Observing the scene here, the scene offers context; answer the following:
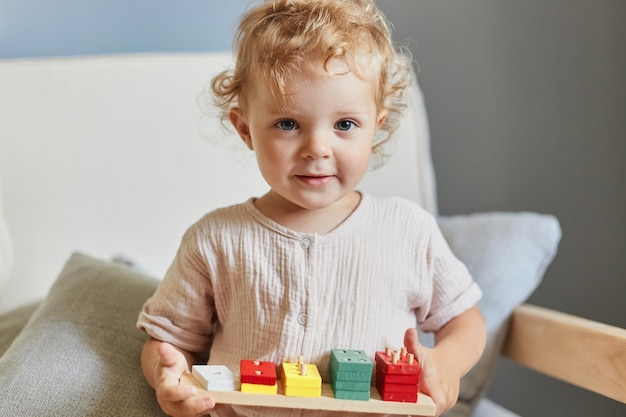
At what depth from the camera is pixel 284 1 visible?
0.76 meters

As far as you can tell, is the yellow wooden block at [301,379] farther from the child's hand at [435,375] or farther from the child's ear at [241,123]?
the child's ear at [241,123]

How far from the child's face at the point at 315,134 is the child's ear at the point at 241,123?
0.11 ft

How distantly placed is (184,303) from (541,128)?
2.69ft

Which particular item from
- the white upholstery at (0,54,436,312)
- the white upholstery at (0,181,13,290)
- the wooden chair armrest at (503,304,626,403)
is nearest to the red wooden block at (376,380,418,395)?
Answer: the wooden chair armrest at (503,304,626,403)

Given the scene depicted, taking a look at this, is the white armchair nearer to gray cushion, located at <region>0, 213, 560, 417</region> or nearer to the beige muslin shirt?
gray cushion, located at <region>0, 213, 560, 417</region>

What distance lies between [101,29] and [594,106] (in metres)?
0.84

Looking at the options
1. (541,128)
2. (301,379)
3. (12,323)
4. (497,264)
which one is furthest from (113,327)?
(541,128)

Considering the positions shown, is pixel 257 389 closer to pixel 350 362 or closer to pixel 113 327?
pixel 350 362

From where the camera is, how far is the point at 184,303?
791 mm

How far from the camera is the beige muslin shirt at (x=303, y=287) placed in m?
0.75

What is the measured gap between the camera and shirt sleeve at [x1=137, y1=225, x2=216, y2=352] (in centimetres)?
79

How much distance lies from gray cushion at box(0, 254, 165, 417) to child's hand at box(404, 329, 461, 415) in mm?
282

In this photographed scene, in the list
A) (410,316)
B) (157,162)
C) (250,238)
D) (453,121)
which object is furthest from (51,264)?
(453,121)

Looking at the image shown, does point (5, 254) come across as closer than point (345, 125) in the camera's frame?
No
